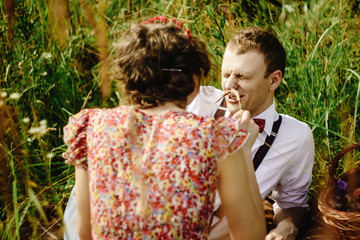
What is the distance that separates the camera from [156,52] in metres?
1.34

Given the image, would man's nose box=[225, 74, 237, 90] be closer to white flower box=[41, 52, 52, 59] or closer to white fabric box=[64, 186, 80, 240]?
white fabric box=[64, 186, 80, 240]

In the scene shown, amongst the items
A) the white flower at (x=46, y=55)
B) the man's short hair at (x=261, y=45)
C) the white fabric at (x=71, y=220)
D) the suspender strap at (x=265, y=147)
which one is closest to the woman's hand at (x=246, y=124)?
the suspender strap at (x=265, y=147)

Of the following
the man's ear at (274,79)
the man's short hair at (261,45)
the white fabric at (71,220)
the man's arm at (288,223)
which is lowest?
the man's arm at (288,223)

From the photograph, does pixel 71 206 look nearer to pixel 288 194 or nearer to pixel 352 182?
pixel 288 194

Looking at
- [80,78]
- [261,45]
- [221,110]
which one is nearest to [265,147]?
[221,110]

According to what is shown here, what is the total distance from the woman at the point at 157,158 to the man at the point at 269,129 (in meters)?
0.75

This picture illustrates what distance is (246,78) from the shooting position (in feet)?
6.96

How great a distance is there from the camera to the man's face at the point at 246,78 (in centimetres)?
212

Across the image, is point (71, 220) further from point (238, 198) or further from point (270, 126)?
point (270, 126)

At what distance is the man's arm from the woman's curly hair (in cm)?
104

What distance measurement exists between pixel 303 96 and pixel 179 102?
1339mm

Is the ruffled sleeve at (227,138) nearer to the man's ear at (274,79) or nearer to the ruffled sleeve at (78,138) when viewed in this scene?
the ruffled sleeve at (78,138)

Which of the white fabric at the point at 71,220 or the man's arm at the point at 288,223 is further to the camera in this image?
the man's arm at the point at 288,223

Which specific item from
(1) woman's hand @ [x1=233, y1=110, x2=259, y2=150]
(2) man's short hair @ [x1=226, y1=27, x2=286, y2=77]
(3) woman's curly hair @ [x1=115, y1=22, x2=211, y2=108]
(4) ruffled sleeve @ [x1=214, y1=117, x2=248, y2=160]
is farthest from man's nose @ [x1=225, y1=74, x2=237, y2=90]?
(4) ruffled sleeve @ [x1=214, y1=117, x2=248, y2=160]
